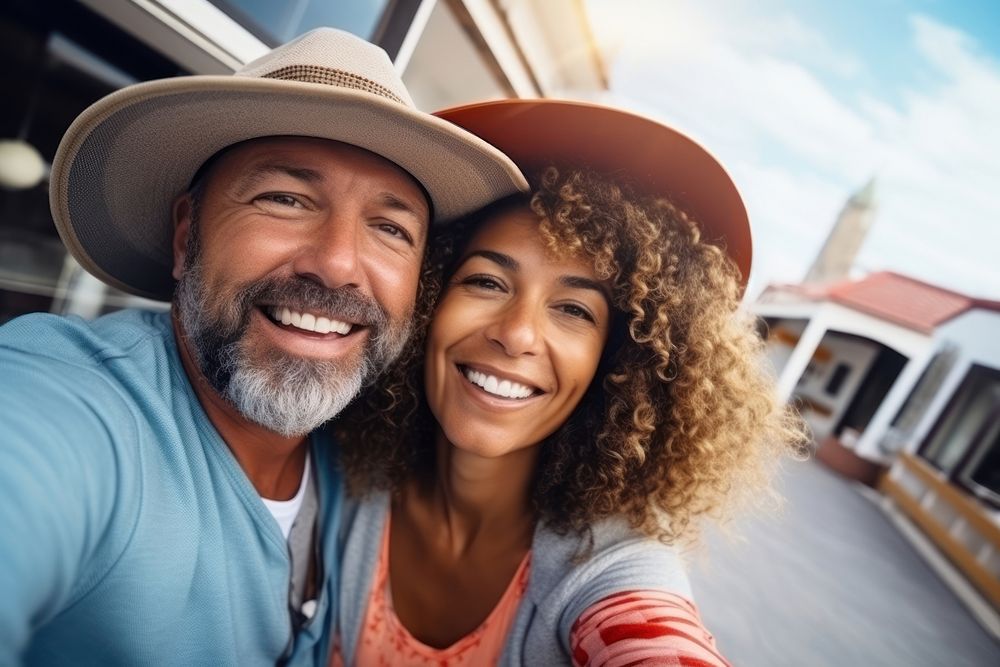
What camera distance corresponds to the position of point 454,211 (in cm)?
149

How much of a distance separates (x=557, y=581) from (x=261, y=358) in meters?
1.01

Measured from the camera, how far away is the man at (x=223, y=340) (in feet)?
2.82

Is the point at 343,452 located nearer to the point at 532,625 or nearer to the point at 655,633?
the point at 532,625

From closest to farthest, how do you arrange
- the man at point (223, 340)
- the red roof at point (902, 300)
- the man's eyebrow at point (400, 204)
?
the man at point (223, 340)
the man's eyebrow at point (400, 204)
the red roof at point (902, 300)

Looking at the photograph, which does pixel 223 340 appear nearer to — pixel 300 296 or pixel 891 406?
pixel 300 296

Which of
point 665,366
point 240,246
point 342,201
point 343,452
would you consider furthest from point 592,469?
point 240,246

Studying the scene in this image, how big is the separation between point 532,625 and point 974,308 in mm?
12328

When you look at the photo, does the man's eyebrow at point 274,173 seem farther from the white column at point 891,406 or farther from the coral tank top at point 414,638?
the white column at point 891,406

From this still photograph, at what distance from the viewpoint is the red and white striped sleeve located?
102 cm

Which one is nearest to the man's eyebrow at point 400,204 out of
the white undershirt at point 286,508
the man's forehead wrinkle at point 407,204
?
the man's forehead wrinkle at point 407,204

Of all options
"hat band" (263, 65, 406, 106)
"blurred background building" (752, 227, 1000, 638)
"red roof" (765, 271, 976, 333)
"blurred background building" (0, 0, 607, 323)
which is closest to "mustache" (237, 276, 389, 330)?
"hat band" (263, 65, 406, 106)

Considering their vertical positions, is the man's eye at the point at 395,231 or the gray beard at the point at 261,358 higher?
the man's eye at the point at 395,231

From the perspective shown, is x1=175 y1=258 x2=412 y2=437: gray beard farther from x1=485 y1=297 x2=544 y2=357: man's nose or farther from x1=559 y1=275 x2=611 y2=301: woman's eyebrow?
x1=559 y1=275 x2=611 y2=301: woman's eyebrow

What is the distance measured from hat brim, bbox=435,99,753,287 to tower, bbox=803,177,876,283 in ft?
136
